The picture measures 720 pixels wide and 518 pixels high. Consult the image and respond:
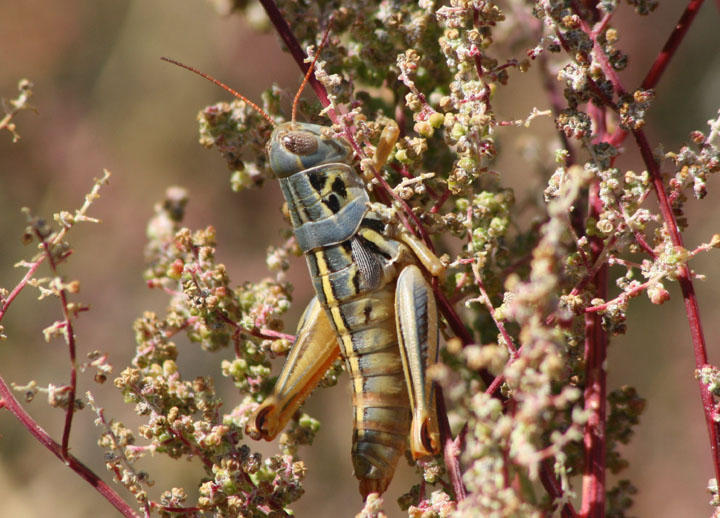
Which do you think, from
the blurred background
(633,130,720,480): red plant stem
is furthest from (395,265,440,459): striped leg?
the blurred background

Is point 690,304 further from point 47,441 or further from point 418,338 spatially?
point 47,441

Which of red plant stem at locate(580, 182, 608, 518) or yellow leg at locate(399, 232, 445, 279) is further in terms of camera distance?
yellow leg at locate(399, 232, 445, 279)

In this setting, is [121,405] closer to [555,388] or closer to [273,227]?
[273,227]

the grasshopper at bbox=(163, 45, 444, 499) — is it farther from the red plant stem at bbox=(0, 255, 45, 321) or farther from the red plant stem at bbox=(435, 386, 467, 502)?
the red plant stem at bbox=(0, 255, 45, 321)

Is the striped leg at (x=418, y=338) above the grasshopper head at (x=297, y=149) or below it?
below

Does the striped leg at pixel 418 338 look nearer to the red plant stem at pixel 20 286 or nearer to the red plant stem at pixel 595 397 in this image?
the red plant stem at pixel 595 397

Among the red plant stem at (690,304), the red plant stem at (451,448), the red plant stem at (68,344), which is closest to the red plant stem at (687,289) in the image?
the red plant stem at (690,304)
